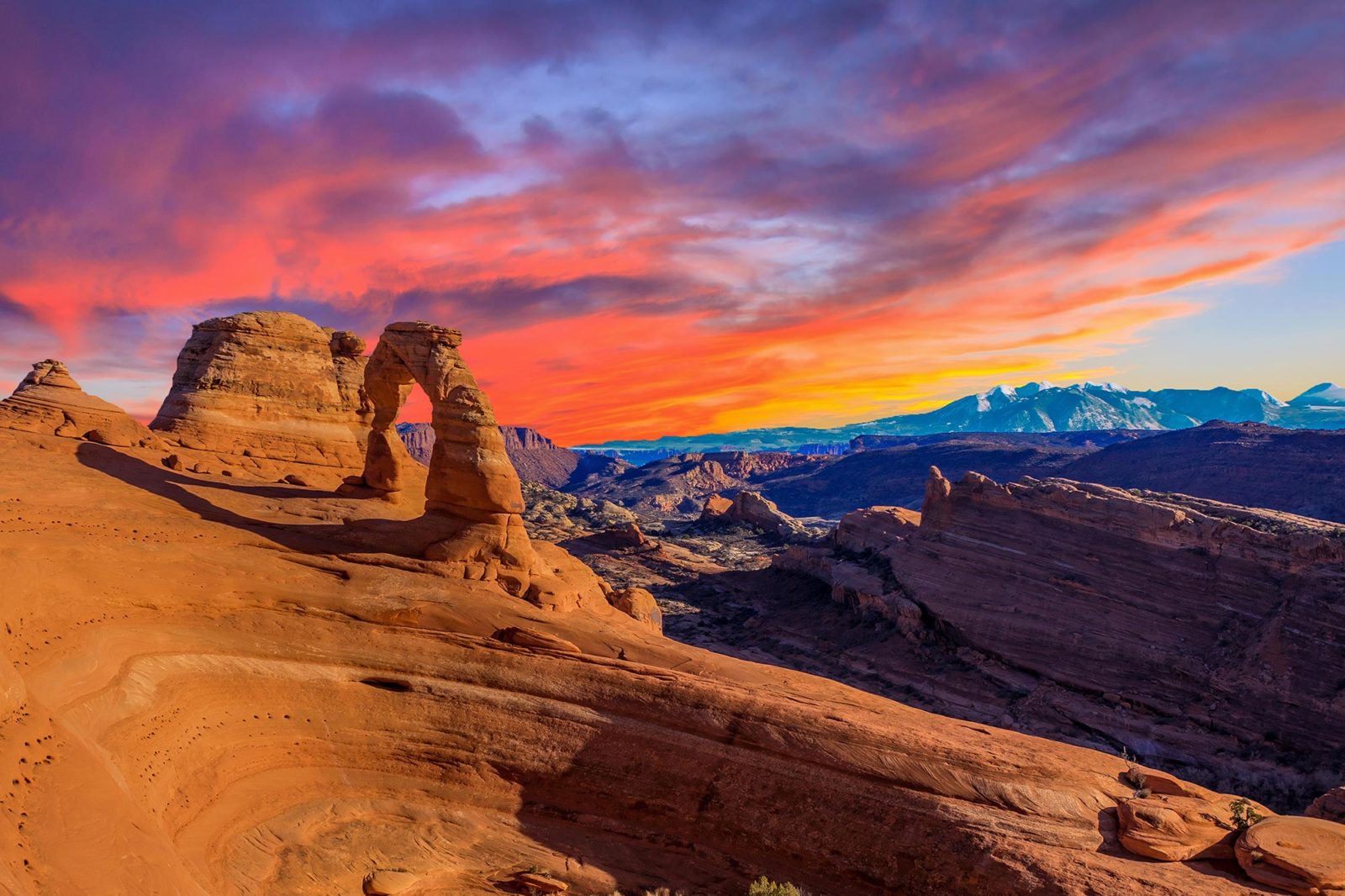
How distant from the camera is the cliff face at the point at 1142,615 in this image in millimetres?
31281

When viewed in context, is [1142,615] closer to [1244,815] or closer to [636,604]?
[1244,815]

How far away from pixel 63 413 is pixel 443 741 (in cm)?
1806

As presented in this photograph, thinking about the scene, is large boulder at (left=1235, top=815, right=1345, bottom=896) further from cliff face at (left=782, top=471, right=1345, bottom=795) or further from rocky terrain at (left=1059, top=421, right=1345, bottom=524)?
rocky terrain at (left=1059, top=421, right=1345, bottom=524)

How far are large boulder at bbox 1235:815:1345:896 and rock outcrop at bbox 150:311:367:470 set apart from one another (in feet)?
97.3

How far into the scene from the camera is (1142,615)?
37750 millimetres

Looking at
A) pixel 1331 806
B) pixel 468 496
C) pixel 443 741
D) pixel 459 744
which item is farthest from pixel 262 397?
pixel 1331 806

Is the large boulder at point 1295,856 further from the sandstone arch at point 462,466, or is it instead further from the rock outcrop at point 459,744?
the sandstone arch at point 462,466

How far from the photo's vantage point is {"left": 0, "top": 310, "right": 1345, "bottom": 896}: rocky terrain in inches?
481

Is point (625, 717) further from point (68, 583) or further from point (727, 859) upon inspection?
point (68, 583)

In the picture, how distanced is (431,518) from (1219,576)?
38.9 m

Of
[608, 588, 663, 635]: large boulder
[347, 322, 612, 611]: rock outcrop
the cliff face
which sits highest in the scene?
[347, 322, 612, 611]: rock outcrop

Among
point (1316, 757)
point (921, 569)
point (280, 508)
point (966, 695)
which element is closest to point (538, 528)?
point (921, 569)

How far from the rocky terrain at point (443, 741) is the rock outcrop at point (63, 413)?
1.66 feet

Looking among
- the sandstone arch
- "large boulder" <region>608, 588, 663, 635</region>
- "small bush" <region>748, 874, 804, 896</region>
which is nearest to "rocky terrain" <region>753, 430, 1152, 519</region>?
"large boulder" <region>608, 588, 663, 635</region>
